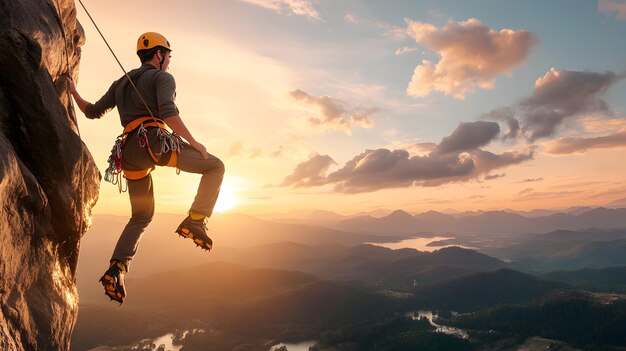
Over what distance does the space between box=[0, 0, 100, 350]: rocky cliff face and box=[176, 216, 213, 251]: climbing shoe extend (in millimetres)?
1670

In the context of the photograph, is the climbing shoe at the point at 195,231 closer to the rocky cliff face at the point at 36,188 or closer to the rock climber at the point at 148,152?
the rock climber at the point at 148,152

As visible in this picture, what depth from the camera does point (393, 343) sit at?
19612 cm

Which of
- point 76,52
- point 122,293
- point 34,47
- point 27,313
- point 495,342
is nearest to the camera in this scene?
point 27,313

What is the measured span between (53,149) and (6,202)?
1.57 m

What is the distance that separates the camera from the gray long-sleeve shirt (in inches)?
230

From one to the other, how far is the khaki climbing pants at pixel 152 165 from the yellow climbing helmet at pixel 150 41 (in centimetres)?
157

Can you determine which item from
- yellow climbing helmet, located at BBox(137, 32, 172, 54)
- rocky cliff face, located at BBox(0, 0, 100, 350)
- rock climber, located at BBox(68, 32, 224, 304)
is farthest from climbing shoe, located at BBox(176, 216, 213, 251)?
yellow climbing helmet, located at BBox(137, 32, 172, 54)

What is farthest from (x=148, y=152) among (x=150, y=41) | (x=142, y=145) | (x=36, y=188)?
(x=150, y=41)

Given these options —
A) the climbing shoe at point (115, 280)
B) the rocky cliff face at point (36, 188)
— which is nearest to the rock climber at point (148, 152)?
the climbing shoe at point (115, 280)

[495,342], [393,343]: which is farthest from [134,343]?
[495,342]

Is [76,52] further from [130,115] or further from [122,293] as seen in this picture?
[122,293]

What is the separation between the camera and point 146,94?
20.5 ft

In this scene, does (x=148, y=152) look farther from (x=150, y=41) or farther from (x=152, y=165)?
(x=150, y=41)

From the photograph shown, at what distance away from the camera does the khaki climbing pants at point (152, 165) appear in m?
6.29
